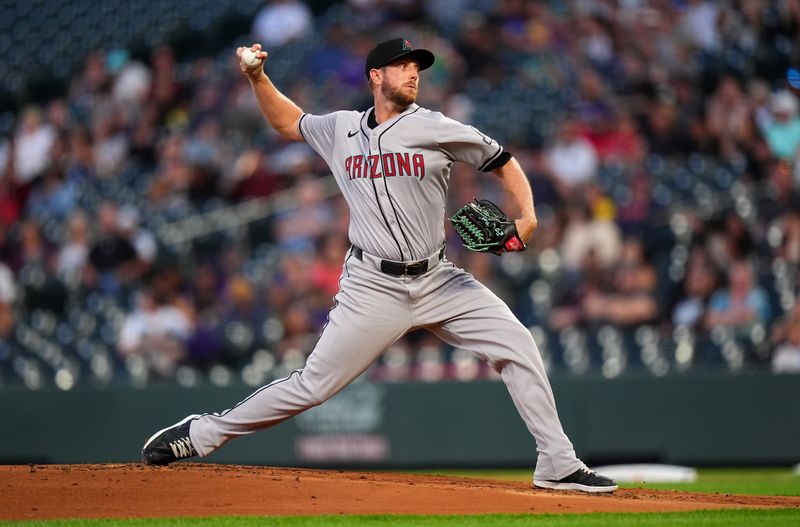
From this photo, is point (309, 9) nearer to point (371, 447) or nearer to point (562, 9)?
point (562, 9)

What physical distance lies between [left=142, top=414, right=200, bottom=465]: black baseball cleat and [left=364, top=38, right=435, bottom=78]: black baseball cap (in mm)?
1825

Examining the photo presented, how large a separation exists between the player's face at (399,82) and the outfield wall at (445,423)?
5.23 m

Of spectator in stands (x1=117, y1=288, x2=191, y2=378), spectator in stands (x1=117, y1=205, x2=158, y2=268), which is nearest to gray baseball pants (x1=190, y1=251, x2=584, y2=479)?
spectator in stands (x1=117, y1=288, x2=191, y2=378)

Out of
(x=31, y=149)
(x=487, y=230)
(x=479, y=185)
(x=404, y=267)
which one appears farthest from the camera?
(x=31, y=149)

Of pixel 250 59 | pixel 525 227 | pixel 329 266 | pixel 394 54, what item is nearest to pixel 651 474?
pixel 329 266

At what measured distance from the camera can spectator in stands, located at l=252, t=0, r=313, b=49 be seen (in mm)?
15086

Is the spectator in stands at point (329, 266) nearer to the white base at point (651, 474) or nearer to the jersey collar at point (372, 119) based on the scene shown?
the white base at point (651, 474)

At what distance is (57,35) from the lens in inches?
646

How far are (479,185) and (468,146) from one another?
636cm

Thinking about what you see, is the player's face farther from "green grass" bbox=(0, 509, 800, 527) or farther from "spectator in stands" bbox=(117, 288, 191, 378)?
"spectator in stands" bbox=(117, 288, 191, 378)

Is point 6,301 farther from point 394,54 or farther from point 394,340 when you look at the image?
point 394,54

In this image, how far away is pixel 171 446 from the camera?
5582 millimetres

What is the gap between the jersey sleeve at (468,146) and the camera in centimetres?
534

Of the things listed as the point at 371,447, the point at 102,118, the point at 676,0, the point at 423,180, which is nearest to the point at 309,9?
the point at 102,118
